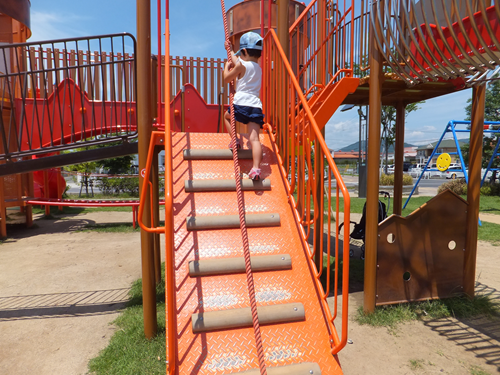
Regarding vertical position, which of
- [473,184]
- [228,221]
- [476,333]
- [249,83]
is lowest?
[476,333]

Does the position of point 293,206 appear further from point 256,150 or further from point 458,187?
point 458,187

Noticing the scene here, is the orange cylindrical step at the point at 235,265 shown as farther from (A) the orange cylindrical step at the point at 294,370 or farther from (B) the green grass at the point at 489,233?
(B) the green grass at the point at 489,233

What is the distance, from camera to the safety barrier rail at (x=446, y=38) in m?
2.42

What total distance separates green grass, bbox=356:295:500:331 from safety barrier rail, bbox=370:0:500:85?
2.48 meters

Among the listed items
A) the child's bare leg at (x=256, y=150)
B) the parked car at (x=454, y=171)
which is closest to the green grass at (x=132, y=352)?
the child's bare leg at (x=256, y=150)

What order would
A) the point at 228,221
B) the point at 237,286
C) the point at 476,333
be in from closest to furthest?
the point at 237,286
the point at 228,221
the point at 476,333

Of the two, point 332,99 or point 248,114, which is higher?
point 332,99

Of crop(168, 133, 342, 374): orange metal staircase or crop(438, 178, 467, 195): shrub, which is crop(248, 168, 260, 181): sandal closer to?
crop(168, 133, 342, 374): orange metal staircase

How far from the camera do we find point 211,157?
10.6 ft

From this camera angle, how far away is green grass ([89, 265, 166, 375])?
2.50 m

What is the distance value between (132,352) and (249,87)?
8.89 ft

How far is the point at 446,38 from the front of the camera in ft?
9.48

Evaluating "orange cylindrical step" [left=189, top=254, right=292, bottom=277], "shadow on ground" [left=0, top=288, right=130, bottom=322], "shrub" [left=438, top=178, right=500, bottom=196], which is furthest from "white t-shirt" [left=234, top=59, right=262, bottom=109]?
"shrub" [left=438, top=178, right=500, bottom=196]

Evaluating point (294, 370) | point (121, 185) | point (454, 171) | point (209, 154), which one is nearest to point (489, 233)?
point (454, 171)
